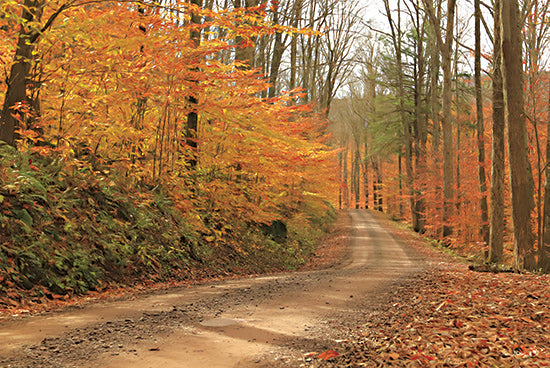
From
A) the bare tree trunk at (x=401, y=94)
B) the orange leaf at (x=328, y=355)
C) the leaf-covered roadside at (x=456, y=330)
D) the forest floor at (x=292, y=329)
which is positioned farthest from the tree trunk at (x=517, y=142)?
the bare tree trunk at (x=401, y=94)

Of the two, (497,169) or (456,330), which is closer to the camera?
(456,330)

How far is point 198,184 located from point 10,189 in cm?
530

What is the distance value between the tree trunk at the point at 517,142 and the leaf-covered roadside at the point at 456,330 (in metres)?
2.90

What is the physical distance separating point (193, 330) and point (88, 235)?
383 centimetres

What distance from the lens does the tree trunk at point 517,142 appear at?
978 cm

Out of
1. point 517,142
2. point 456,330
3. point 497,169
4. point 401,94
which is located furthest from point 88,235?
point 401,94

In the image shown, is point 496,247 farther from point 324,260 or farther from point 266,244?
point 266,244

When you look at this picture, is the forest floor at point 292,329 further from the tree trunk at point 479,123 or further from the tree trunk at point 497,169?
the tree trunk at point 479,123

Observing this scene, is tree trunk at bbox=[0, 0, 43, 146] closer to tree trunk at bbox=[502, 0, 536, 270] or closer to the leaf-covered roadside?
the leaf-covered roadside

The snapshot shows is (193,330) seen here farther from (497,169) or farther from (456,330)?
(497,169)

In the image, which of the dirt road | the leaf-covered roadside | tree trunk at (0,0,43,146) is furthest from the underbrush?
A: the leaf-covered roadside

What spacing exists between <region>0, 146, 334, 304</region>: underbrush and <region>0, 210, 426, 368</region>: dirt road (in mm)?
1139

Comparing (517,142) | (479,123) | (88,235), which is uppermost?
(479,123)

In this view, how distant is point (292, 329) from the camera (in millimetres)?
4367
